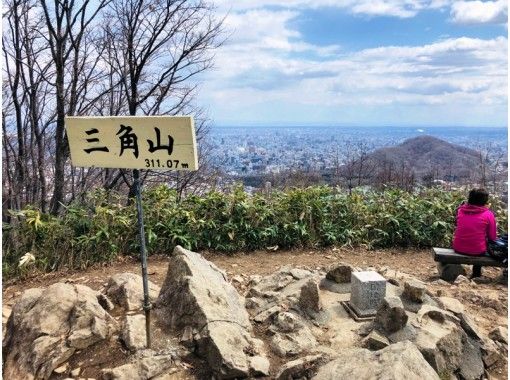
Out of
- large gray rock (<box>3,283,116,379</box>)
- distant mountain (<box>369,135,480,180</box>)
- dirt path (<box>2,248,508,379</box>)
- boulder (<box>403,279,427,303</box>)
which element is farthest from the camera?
distant mountain (<box>369,135,480,180</box>)

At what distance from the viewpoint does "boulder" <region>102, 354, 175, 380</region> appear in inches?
121

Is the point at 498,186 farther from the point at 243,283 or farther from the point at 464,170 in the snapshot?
the point at 243,283

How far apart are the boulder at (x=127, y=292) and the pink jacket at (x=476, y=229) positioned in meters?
3.80

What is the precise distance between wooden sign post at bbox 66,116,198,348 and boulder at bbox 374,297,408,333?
1793mm

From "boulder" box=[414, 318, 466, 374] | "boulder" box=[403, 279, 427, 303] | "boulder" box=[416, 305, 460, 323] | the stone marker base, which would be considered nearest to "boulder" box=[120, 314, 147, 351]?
the stone marker base

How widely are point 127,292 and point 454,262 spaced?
393cm

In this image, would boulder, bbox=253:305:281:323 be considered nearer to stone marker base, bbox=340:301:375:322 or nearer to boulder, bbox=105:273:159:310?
stone marker base, bbox=340:301:375:322

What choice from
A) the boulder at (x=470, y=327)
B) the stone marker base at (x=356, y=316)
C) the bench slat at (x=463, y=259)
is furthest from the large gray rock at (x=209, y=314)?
the bench slat at (x=463, y=259)

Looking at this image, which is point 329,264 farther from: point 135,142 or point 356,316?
point 135,142

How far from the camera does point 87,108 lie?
10055 millimetres

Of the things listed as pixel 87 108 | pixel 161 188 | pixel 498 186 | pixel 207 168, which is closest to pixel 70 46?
pixel 87 108

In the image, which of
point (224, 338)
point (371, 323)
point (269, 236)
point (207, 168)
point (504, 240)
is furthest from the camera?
point (207, 168)

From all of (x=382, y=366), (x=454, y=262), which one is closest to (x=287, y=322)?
(x=382, y=366)

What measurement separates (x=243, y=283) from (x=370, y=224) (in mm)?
3013
